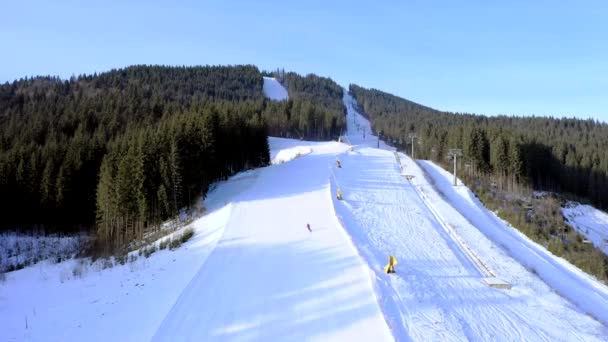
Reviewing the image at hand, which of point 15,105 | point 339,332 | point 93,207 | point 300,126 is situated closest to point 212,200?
point 93,207

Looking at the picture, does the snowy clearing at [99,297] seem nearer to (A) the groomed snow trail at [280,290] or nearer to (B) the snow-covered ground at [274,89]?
(A) the groomed snow trail at [280,290]

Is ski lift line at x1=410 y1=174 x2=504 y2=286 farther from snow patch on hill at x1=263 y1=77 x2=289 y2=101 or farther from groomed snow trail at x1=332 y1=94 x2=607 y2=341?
snow patch on hill at x1=263 y1=77 x2=289 y2=101

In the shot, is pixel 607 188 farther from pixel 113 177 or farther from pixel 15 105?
pixel 15 105

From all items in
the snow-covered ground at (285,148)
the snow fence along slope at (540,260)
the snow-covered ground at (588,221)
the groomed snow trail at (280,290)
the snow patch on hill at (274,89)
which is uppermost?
the snow patch on hill at (274,89)

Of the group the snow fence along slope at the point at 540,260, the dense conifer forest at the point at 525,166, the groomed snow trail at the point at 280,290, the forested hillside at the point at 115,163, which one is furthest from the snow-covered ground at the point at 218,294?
the dense conifer forest at the point at 525,166

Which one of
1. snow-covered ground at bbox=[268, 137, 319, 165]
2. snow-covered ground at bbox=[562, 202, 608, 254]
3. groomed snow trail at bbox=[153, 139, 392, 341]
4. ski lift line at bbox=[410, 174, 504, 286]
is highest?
snow-covered ground at bbox=[268, 137, 319, 165]

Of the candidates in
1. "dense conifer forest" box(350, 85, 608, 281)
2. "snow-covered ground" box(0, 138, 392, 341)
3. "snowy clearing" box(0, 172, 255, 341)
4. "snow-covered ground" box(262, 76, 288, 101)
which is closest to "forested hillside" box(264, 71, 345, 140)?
"dense conifer forest" box(350, 85, 608, 281)

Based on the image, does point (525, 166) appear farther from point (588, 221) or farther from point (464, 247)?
point (464, 247)
